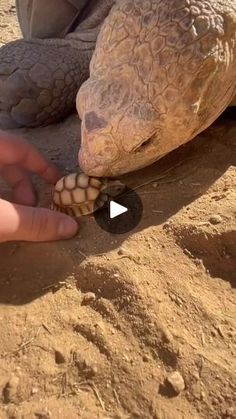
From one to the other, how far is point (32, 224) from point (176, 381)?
541 mm

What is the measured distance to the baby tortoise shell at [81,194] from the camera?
1447mm

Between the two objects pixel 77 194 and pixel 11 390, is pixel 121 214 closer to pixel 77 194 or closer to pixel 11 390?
pixel 77 194

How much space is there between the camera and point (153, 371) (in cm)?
111

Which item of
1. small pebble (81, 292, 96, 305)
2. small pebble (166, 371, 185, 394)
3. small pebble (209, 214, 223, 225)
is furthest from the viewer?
small pebble (209, 214, 223, 225)

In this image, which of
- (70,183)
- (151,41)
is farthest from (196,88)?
(70,183)

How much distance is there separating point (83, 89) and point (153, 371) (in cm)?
75

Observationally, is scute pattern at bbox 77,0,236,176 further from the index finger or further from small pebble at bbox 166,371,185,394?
small pebble at bbox 166,371,185,394

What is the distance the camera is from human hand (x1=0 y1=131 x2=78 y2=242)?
52.0 inches

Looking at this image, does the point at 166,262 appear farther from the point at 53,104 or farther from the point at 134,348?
the point at 53,104

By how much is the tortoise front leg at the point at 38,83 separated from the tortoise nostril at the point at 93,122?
887 mm

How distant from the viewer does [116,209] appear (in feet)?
4.83

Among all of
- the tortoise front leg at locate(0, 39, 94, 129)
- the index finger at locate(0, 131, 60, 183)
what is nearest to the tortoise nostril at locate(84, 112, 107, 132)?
the index finger at locate(0, 131, 60, 183)

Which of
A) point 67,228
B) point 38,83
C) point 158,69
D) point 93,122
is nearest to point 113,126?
point 93,122

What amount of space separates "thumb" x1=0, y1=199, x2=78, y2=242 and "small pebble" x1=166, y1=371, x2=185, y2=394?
0.48 meters
